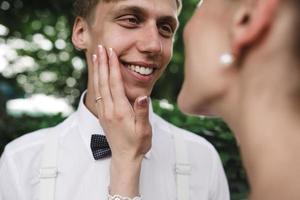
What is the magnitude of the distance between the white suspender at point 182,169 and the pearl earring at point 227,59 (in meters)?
1.55

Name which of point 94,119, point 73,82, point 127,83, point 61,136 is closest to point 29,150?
point 61,136

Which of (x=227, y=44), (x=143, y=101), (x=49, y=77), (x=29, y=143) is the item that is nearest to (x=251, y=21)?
(x=227, y=44)

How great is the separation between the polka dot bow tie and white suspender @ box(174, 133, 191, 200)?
0.33m

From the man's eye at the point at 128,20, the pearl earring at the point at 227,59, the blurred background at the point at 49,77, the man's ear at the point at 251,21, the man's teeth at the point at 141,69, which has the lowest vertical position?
the blurred background at the point at 49,77

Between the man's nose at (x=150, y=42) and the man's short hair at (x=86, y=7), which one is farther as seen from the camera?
the man's short hair at (x=86, y=7)

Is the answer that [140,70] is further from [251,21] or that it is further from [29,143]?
[251,21]

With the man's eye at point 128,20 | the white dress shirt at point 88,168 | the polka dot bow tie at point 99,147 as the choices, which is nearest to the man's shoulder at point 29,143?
the white dress shirt at point 88,168

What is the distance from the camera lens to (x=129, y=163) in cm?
216

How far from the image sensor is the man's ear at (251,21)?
98cm

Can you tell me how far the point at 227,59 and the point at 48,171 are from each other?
5.26 ft

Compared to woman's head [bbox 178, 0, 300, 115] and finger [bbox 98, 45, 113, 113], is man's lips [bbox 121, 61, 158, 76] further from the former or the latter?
woman's head [bbox 178, 0, 300, 115]

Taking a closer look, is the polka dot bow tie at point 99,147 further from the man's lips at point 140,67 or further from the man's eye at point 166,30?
the man's eye at point 166,30

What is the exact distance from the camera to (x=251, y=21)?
99 cm

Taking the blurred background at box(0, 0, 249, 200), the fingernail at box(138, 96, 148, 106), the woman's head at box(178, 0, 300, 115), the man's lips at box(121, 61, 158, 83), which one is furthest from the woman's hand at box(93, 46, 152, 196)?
the blurred background at box(0, 0, 249, 200)
